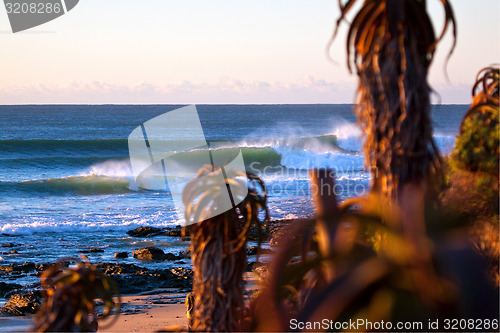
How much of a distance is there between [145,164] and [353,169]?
15068 millimetres

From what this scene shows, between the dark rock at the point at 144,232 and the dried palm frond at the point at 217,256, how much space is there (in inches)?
657

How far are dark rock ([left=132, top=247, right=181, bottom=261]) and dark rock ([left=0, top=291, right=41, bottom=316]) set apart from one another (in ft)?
14.3

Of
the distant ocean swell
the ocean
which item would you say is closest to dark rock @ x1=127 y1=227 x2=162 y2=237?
the ocean

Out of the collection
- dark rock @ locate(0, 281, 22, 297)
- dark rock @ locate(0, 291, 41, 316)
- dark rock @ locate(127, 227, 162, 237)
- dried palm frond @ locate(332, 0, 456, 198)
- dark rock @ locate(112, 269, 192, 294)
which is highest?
dried palm frond @ locate(332, 0, 456, 198)

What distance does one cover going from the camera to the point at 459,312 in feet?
10.2

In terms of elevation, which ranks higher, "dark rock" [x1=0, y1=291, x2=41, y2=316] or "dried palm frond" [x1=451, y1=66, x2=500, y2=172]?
"dried palm frond" [x1=451, y1=66, x2=500, y2=172]

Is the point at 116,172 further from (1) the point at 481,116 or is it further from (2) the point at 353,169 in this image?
(1) the point at 481,116

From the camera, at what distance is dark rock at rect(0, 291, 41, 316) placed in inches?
478

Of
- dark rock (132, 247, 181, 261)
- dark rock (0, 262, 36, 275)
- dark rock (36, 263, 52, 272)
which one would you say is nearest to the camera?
dark rock (0, 262, 36, 275)

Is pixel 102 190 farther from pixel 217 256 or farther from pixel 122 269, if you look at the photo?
pixel 217 256

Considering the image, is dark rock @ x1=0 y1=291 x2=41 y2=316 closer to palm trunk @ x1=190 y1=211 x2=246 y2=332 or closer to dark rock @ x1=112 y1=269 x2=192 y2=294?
dark rock @ x1=112 y1=269 x2=192 y2=294

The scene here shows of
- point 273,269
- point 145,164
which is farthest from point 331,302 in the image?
point 145,164

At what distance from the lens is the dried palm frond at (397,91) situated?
127 inches

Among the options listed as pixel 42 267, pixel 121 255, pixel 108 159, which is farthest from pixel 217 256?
pixel 108 159
